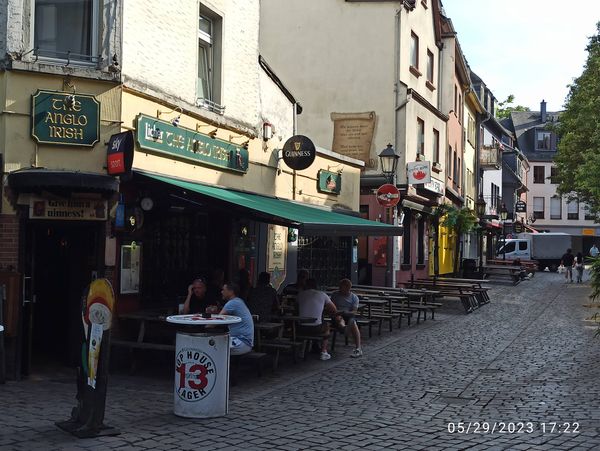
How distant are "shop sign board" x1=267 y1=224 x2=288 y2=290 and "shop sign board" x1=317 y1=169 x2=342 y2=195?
222 centimetres

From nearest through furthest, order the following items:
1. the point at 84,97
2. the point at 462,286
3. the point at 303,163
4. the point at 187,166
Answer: the point at 84,97 → the point at 187,166 → the point at 303,163 → the point at 462,286

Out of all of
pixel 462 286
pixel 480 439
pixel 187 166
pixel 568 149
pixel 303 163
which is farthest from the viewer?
pixel 568 149

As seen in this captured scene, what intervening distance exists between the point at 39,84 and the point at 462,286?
13.8m

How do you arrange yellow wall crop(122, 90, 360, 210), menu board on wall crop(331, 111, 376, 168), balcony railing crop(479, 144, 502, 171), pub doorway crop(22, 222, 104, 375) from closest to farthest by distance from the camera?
1. pub doorway crop(22, 222, 104, 375)
2. yellow wall crop(122, 90, 360, 210)
3. menu board on wall crop(331, 111, 376, 168)
4. balcony railing crop(479, 144, 502, 171)

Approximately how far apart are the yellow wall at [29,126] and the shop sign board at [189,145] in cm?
61

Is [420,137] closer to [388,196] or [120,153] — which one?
[388,196]

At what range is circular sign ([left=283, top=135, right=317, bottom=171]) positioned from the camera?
1521 centimetres

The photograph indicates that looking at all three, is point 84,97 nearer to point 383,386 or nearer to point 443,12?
point 383,386

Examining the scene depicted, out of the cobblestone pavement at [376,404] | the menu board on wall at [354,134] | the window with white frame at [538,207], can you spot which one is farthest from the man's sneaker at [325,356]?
the window with white frame at [538,207]

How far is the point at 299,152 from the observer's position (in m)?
15.3

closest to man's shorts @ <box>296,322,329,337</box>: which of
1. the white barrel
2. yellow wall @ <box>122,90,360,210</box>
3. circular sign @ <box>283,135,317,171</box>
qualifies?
yellow wall @ <box>122,90,360,210</box>

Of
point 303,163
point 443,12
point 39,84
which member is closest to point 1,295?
point 39,84

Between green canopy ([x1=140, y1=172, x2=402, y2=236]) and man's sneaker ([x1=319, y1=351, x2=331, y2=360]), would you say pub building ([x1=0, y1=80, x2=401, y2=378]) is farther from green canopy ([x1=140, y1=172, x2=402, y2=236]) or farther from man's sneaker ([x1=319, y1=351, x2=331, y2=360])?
man's sneaker ([x1=319, y1=351, x2=331, y2=360])

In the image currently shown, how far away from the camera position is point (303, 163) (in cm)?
1527
